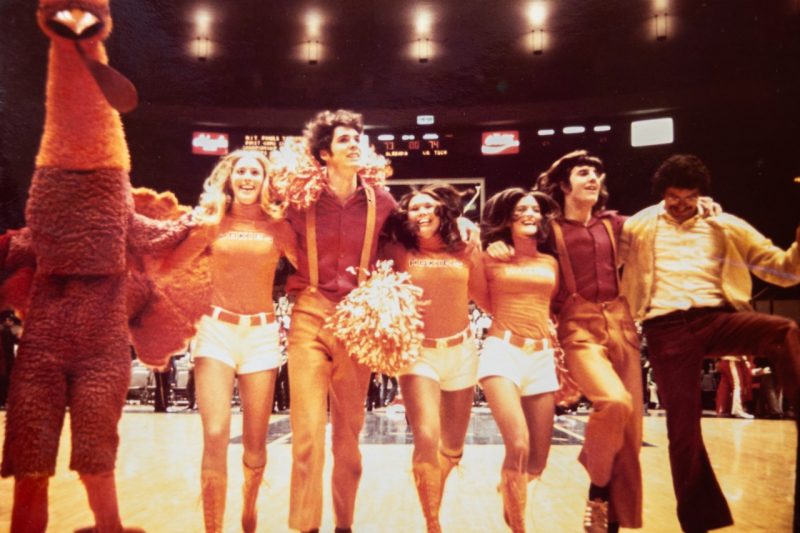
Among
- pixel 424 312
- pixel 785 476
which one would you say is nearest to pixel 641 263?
pixel 424 312

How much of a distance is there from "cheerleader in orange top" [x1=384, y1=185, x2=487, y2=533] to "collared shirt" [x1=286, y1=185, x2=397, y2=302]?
23cm

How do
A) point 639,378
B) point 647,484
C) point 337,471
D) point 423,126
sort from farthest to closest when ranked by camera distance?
1. point 647,484
2. point 423,126
3. point 639,378
4. point 337,471

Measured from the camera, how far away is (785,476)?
6035 mm

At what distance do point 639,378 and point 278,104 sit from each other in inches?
108

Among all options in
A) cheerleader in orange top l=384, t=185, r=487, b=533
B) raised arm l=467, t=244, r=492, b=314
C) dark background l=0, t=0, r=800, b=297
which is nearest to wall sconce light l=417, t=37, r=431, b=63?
dark background l=0, t=0, r=800, b=297

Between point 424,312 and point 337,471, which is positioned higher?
point 424,312

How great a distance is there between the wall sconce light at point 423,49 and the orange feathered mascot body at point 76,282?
7.62ft

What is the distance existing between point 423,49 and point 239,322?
2.53m

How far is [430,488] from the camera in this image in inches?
136

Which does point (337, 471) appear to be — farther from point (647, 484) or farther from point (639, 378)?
point (647, 484)

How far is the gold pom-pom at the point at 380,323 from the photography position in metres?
3.35

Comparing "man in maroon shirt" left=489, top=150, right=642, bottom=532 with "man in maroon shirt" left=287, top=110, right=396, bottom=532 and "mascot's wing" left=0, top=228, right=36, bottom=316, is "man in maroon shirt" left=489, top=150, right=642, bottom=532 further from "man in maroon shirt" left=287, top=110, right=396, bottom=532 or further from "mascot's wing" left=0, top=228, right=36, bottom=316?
"mascot's wing" left=0, top=228, right=36, bottom=316

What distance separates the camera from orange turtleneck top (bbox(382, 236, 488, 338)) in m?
3.65

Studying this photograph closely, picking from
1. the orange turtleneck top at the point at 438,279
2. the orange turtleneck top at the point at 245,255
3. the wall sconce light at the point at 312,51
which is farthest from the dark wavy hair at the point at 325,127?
the wall sconce light at the point at 312,51
